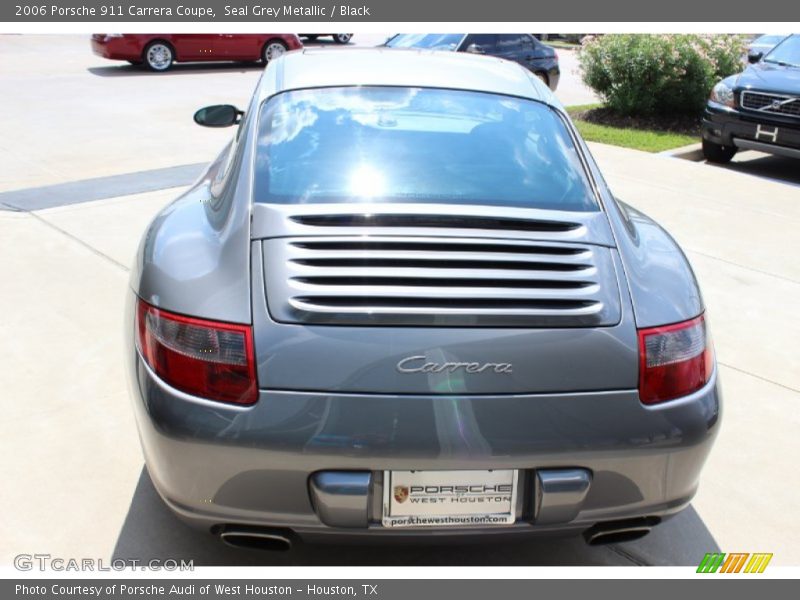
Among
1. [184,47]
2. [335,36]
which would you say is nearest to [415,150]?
Result: [184,47]

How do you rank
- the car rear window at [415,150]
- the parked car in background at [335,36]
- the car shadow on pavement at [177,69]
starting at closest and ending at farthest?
1. the car rear window at [415,150]
2. the car shadow on pavement at [177,69]
3. the parked car in background at [335,36]

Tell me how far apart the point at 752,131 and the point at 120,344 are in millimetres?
7483

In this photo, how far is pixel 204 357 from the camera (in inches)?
86.3

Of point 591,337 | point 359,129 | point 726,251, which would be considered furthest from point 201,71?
point 591,337

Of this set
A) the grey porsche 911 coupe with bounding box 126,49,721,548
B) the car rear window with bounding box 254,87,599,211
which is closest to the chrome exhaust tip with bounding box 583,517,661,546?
the grey porsche 911 coupe with bounding box 126,49,721,548

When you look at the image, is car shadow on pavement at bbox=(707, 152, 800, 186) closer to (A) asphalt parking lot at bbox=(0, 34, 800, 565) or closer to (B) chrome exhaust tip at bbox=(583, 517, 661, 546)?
(A) asphalt parking lot at bbox=(0, 34, 800, 565)

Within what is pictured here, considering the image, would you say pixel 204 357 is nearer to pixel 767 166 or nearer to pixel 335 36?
pixel 767 166

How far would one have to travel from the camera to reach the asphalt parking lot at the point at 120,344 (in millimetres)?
2809

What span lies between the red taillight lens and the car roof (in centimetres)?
125

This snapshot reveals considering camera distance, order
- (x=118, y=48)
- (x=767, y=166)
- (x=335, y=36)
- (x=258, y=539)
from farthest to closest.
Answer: (x=335, y=36) < (x=118, y=48) < (x=767, y=166) < (x=258, y=539)

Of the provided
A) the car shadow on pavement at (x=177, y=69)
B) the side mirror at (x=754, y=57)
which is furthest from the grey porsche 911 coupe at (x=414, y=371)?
the car shadow on pavement at (x=177, y=69)

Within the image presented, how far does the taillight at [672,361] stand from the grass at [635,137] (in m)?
8.13

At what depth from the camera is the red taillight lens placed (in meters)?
2.15

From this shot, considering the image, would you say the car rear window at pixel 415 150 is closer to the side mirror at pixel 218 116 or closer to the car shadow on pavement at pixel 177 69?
the side mirror at pixel 218 116
